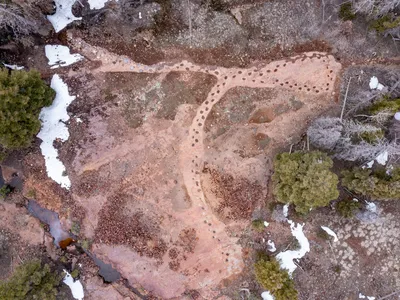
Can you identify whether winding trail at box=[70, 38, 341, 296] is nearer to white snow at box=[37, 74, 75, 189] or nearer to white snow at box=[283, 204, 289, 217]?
white snow at box=[283, 204, 289, 217]

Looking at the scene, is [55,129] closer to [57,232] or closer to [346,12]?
[57,232]

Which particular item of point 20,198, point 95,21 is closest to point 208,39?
point 95,21

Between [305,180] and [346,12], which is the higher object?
[346,12]

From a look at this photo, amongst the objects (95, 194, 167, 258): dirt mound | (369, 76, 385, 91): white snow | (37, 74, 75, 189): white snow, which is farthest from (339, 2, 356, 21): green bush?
(37, 74, 75, 189): white snow

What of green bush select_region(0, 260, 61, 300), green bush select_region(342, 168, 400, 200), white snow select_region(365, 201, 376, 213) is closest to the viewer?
green bush select_region(342, 168, 400, 200)

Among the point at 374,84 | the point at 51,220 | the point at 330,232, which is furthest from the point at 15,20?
the point at 330,232

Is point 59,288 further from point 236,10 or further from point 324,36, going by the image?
point 324,36
